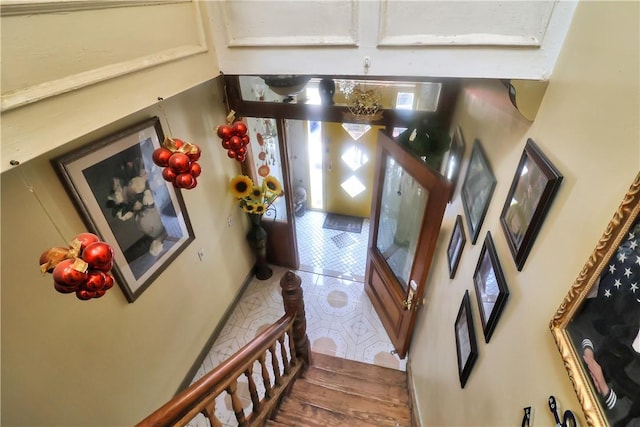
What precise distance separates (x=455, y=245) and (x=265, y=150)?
6.67 feet

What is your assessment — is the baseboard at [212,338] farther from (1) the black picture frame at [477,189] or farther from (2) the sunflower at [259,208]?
(1) the black picture frame at [477,189]

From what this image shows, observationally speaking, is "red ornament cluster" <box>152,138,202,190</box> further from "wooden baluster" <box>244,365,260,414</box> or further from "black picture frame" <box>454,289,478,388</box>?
"black picture frame" <box>454,289,478,388</box>

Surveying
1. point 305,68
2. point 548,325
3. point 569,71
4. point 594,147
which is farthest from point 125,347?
point 569,71

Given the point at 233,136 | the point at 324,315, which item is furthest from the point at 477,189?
the point at 324,315

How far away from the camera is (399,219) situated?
2529 millimetres

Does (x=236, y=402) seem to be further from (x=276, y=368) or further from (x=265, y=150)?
(x=265, y=150)

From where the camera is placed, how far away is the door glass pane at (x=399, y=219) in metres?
2.20

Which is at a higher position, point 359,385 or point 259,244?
point 259,244

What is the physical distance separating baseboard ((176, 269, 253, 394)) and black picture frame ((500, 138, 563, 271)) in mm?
2477

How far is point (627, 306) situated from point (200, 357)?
275cm

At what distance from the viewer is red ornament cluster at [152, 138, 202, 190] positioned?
1.22m

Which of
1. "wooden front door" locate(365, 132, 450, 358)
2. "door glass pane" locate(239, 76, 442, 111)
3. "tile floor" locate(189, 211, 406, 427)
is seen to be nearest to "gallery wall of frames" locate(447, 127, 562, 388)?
"wooden front door" locate(365, 132, 450, 358)

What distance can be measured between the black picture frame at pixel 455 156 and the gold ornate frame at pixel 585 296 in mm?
1383

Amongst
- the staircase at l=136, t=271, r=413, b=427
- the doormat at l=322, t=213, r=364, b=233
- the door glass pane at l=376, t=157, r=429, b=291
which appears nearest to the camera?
the staircase at l=136, t=271, r=413, b=427
